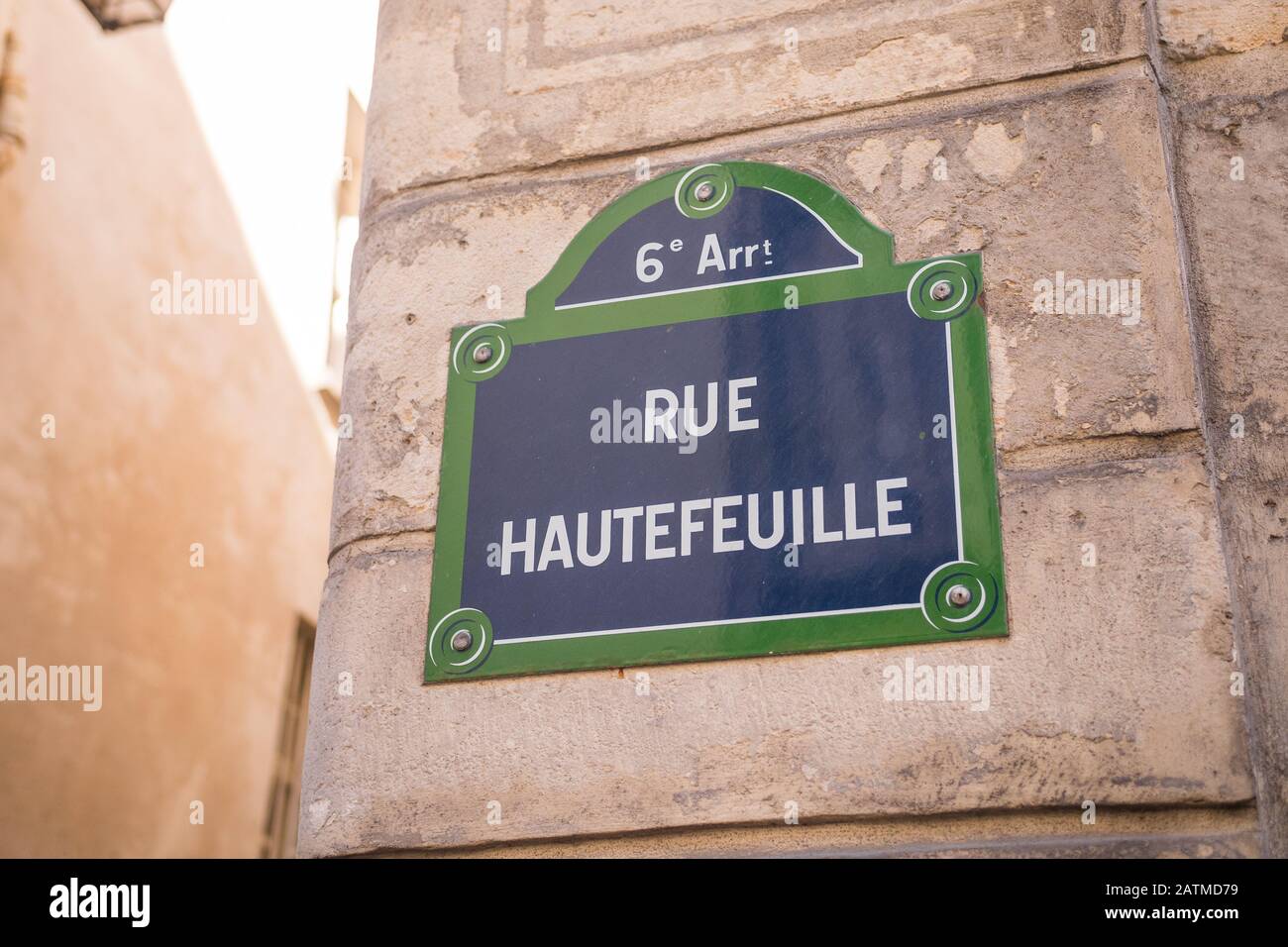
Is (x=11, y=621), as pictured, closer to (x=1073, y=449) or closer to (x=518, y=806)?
(x=518, y=806)

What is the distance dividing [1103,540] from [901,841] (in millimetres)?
474

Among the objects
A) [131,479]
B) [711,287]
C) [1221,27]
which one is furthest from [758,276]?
[131,479]

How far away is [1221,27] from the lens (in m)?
2.42

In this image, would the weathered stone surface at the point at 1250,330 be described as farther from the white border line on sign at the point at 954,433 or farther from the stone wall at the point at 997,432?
the white border line on sign at the point at 954,433

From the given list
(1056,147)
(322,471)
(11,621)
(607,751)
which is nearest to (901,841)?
(607,751)

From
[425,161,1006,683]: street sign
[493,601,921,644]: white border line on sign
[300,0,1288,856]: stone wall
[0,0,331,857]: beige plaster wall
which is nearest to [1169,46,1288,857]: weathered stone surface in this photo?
[300,0,1288,856]: stone wall

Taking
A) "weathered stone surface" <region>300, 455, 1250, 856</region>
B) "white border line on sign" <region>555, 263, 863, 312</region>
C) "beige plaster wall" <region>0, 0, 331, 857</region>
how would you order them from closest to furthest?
1. "weathered stone surface" <region>300, 455, 1250, 856</region>
2. "white border line on sign" <region>555, 263, 863, 312</region>
3. "beige plaster wall" <region>0, 0, 331, 857</region>

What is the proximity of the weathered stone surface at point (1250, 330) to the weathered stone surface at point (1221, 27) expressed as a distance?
0.02 metres

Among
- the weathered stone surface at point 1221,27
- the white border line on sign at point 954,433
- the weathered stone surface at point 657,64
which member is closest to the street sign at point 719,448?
the white border line on sign at point 954,433

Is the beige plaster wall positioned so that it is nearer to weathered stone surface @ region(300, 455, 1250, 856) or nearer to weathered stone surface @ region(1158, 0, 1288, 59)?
weathered stone surface @ region(300, 455, 1250, 856)

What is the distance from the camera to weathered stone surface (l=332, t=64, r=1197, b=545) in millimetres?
2160

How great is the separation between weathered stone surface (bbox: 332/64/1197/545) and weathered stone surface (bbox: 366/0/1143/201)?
0.05 meters

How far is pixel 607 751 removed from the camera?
213 cm

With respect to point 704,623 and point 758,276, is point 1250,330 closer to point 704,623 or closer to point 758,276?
point 758,276
